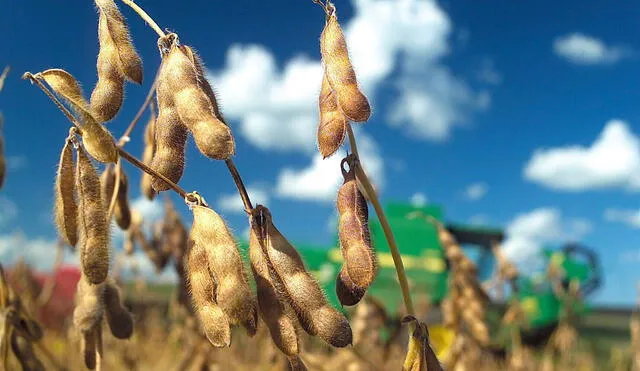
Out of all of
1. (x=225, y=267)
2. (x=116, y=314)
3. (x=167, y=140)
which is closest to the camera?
(x=225, y=267)

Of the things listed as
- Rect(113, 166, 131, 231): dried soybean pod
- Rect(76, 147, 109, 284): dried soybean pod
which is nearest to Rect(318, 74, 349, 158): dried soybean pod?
Rect(76, 147, 109, 284): dried soybean pod

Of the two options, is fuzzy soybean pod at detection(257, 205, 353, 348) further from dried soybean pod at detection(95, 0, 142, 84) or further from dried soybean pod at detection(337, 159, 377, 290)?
dried soybean pod at detection(95, 0, 142, 84)

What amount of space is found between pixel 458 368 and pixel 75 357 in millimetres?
3558

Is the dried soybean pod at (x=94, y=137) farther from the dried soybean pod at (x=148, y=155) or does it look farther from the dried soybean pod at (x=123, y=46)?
the dried soybean pod at (x=148, y=155)

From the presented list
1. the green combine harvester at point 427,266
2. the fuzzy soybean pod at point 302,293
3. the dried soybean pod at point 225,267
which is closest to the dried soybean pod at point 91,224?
the dried soybean pod at point 225,267

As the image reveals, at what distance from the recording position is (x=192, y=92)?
149cm

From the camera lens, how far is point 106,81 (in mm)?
1669

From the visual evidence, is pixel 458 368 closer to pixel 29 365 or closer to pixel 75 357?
pixel 29 365

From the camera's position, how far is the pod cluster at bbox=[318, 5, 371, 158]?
A: 165 cm

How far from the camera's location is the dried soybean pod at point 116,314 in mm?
2031

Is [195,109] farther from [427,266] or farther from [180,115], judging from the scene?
[427,266]

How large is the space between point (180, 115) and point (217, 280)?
1.04 feet

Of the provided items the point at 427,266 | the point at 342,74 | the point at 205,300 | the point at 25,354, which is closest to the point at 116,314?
the point at 25,354

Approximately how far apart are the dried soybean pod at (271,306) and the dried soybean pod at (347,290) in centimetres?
13
